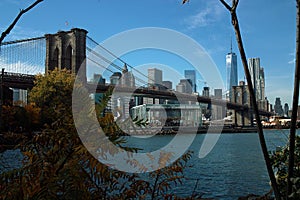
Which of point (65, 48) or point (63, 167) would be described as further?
point (65, 48)

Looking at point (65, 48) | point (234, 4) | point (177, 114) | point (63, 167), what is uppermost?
point (65, 48)

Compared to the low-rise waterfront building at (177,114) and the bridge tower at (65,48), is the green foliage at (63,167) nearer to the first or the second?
the bridge tower at (65,48)

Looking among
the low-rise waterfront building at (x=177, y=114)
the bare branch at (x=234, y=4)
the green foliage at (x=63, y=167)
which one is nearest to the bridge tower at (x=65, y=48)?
the low-rise waterfront building at (x=177, y=114)

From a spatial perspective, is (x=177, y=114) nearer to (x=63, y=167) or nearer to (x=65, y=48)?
(x=65, y=48)

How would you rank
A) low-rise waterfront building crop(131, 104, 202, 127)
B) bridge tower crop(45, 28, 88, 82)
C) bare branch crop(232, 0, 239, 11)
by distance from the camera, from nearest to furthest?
bare branch crop(232, 0, 239, 11) < bridge tower crop(45, 28, 88, 82) < low-rise waterfront building crop(131, 104, 202, 127)

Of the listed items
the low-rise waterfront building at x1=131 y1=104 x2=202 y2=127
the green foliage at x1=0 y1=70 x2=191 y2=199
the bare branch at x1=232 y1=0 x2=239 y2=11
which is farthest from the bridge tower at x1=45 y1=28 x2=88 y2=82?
the bare branch at x1=232 y1=0 x2=239 y2=11

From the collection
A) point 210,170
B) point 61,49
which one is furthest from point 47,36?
point 210,170

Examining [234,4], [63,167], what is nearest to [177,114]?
[63,167]

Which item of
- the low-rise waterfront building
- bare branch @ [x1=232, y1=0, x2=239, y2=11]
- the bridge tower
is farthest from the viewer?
the low-rise waterfront building

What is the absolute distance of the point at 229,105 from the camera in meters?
61.1

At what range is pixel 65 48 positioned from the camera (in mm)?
44281

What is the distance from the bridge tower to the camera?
4353 cm

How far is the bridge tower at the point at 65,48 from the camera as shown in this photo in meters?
43.5

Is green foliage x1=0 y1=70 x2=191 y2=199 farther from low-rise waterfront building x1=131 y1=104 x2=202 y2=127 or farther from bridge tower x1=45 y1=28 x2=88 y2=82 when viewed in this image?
low-rise waterfront building x1=131 y1=104 x2=202 y2=127
